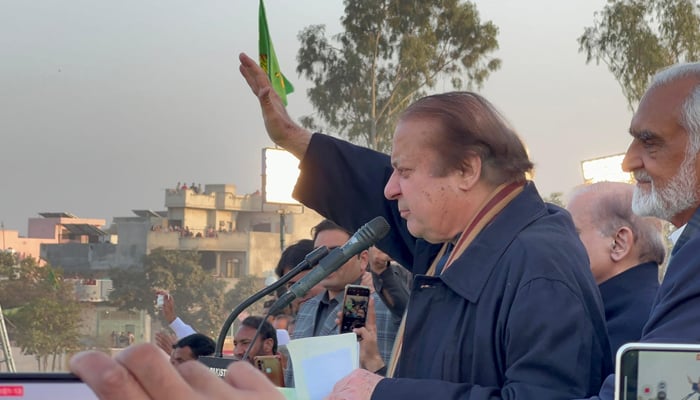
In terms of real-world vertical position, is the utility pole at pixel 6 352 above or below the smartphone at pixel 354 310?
below

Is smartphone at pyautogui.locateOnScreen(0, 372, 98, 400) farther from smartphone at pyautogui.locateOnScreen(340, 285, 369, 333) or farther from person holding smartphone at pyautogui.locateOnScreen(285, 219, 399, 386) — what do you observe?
person holding smartphone at pyautogui.locateOnScreen(285, 219, 399, 386)

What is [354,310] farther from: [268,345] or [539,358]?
[268,345]

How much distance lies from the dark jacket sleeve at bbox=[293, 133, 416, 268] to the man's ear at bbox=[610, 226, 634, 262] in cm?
63

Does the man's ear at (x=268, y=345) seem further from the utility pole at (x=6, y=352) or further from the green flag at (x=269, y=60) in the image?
the utility pole at (x=6, y=352)

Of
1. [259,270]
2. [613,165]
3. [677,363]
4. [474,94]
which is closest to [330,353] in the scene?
[474,94]

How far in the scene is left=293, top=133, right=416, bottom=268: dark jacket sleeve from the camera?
2.61m

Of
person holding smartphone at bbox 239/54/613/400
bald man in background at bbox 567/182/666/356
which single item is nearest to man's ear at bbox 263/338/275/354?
bald man in background at bbox 567/182/666/356

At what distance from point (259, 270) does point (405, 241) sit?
25321 millimetres

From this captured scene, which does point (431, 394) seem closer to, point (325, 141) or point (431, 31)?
point (325, 141)

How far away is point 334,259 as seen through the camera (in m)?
2.21

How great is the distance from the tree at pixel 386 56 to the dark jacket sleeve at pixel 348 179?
18412mm

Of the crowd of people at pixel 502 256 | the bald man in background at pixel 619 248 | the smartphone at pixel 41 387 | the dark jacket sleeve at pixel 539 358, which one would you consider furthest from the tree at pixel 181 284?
the smartphone at pixel 41 387

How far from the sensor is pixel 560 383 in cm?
175

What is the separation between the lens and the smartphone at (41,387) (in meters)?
1.27
